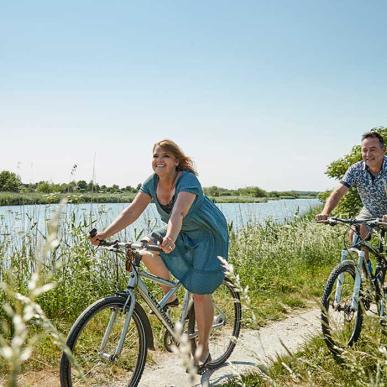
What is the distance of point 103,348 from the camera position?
3693 millimetres

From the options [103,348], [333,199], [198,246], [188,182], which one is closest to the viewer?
[103,348]

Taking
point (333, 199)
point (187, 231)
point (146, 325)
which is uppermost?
point (333, 199)

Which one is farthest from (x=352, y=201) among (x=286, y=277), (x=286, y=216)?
(x=286, y=277)

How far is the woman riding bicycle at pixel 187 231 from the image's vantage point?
13.1 feet

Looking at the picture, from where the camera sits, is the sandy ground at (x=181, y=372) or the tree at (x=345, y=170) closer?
the sandy ground at (x=181, y=372)

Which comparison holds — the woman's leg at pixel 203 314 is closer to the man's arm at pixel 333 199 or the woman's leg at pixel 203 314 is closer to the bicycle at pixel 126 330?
the bicycle at pixel 126 330

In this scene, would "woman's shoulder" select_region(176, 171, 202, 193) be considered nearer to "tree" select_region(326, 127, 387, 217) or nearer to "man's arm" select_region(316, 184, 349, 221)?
"man's arm" select_region(316, 184, 349, 221)

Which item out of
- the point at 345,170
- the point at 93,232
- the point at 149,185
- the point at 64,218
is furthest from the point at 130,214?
the point at 345,170

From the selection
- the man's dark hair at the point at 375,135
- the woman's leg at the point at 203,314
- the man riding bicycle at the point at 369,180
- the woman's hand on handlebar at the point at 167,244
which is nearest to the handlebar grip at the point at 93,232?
the woman's hand on handlebar at the point at 167,244

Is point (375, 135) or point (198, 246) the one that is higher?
point (375, 135)

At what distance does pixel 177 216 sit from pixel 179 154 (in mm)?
597

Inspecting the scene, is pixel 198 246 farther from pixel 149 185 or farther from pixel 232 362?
pixel 232 362

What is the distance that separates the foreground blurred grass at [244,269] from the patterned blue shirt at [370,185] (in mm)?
1197

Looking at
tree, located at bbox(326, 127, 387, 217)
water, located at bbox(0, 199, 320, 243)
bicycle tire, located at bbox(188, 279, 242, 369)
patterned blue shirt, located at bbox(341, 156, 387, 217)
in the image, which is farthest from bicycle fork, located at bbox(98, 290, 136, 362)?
tree, located at bbox(326, 127, 387, 217)
